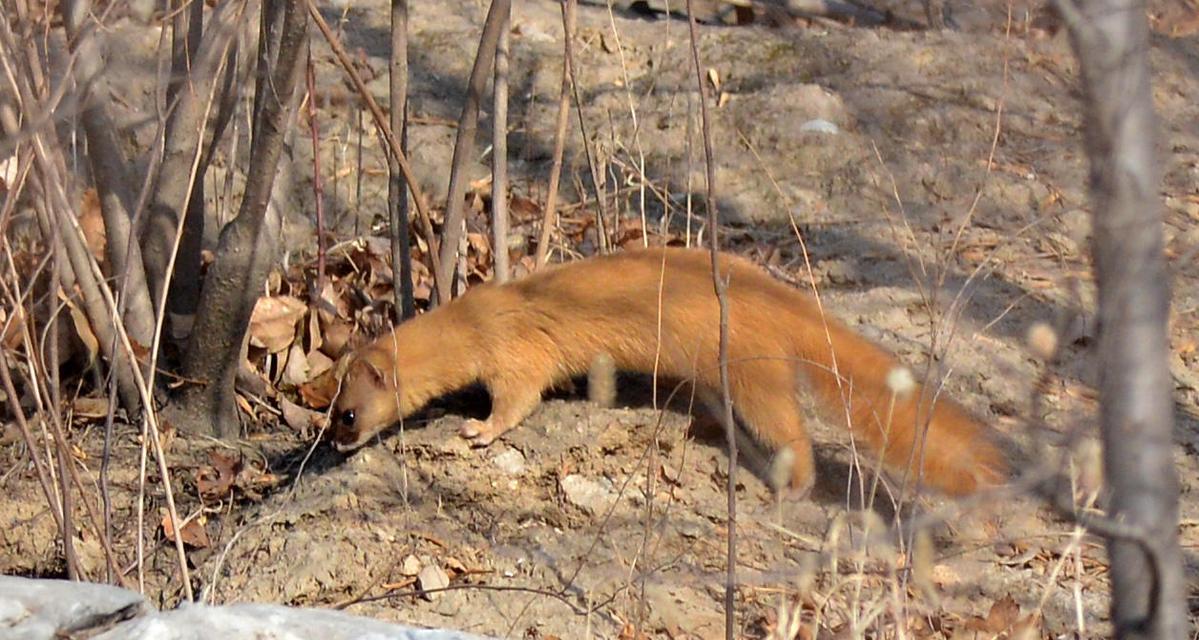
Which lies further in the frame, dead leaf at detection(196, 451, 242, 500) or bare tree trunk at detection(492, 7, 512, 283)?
bare tree trunk at detection(492, 7, 512, 283)

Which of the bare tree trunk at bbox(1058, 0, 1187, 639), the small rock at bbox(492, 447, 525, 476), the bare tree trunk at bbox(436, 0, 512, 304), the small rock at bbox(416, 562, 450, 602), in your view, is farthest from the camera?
the bare tree trunk at bbox(436, 0, 512, 304)

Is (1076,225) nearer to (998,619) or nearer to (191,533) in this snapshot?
(998,619)

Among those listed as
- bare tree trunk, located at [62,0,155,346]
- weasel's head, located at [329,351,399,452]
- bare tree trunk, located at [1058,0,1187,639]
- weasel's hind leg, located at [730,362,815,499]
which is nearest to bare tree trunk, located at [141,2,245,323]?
bare tree trunk, located at [62,0,155,346]

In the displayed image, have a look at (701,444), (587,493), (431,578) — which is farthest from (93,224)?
(701,444)

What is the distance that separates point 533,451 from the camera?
4.80 meters

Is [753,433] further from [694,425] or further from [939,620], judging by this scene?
[939,620]

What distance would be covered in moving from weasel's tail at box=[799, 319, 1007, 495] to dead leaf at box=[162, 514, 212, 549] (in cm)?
197

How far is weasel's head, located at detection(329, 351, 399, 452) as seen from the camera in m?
4.82

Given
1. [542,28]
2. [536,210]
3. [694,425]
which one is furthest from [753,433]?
[542,28]

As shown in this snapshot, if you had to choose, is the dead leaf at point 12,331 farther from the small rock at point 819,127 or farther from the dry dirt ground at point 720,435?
the small rock at point 819,127

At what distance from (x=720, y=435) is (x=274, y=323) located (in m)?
1.67

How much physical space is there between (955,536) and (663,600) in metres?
0.90

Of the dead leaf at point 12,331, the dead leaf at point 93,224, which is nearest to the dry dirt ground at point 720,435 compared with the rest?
the dead leaf at point 12,331

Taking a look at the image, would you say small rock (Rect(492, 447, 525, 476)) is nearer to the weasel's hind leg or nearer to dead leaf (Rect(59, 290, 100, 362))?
the weasel's hind leg
